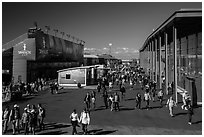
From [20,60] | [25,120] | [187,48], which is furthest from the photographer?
[20,60]

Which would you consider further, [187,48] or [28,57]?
[28,57]

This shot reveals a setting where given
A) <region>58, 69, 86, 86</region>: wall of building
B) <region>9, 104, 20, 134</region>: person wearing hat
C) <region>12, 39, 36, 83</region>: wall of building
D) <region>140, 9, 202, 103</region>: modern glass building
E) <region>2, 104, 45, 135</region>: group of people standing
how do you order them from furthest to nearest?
<region>12, 39, 36, 83</region>: wall of building
<region>58, 69, 86, 86</region>: wall of building
<region>140, 9, 202, 103</region>: modern glass building
<region>9, 104, 20, 134</region>: person wearing hat
<region>2, 104, 45, 135</region>: group of people standing

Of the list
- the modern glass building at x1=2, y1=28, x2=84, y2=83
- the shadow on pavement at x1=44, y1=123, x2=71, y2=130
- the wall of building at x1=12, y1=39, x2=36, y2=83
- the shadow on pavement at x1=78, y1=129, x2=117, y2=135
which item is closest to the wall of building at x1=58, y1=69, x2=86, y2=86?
the modern glass building at x1=2, y1=28, x2=84, y2=83

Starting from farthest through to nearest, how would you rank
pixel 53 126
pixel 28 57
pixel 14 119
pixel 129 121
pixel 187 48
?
pixel 28 57 → pixel 187 48 → pixel 129 121 → pixel 53 126 → pixel 14 119

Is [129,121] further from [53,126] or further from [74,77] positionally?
[74,77]

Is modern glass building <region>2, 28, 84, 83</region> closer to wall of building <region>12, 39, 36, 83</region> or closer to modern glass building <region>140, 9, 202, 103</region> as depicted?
wall of building <region>12, 39, 36, 83</region>

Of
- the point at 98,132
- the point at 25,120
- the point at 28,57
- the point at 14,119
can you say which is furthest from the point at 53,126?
the point at 28,57

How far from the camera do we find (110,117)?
1285 cm

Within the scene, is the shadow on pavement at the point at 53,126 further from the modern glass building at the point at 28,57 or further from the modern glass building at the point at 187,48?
the modern glass building at the point at 28,57

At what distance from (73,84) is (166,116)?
54.5ft

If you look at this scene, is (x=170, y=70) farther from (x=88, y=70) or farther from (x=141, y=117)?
(x=141, y=117)

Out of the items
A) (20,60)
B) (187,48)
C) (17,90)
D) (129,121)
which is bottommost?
(129,121)

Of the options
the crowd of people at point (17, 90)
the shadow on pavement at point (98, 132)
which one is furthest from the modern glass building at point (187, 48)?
the crowd of people at point (17, 90)

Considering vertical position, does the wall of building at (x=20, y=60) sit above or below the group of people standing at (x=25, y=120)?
above
